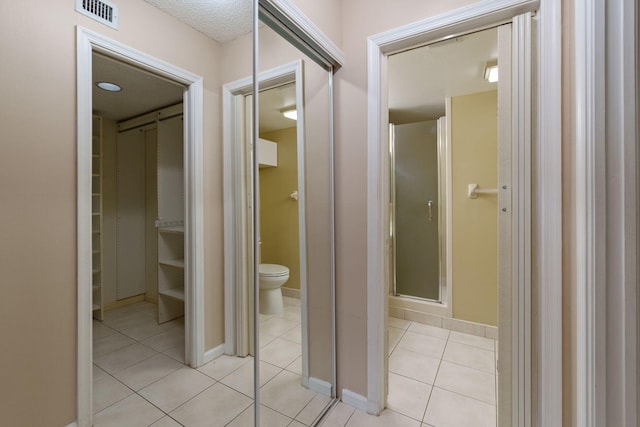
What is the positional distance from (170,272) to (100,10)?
781 mm

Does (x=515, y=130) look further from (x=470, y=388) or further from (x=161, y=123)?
(x=470, y=388)

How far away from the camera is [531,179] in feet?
3.95

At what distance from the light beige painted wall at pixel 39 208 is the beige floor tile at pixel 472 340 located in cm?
264

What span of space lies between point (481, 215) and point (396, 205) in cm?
94

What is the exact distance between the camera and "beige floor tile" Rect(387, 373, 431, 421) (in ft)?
5.03

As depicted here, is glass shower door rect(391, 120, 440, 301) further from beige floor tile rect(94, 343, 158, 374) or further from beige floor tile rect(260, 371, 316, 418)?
beige floor tile rect(94, 343, 158, 374)

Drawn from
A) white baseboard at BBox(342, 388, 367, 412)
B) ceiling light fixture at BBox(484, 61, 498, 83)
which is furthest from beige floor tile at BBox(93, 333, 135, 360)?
ceiling light fixture at BBox(484, 61, 498, 83)

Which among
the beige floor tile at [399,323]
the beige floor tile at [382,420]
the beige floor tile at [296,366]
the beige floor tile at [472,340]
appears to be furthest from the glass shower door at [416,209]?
the beige floor tile at [296,366]

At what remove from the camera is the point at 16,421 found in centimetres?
60

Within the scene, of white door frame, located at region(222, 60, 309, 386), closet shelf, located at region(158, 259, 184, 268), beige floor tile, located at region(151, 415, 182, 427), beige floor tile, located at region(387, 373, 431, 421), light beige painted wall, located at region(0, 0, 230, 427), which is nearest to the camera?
light beige painted wall, located at region(0, 0, 230, 427)

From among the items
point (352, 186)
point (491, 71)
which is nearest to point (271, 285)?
point (352, 186)

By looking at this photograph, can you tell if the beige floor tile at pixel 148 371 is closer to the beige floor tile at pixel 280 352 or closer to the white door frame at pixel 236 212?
the white door frame at pixel 236 212

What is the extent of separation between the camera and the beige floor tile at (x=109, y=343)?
708 millimetres

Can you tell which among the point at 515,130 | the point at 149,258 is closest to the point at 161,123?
the point at 149,258
